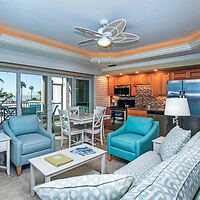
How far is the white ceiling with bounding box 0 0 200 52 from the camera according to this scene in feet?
7.23

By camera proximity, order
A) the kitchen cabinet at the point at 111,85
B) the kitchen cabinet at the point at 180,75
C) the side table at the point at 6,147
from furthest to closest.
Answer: the kitchen cabinet at the point at 111,85 < the kitchen cabinet at the point at 180,75 < the side table at the point at 6,147

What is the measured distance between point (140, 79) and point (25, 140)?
4.40 metres

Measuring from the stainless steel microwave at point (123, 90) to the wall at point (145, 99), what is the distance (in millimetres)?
409

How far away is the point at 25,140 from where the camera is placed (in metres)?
2.73

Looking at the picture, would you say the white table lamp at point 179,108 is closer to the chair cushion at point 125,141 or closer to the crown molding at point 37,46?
the chair cushion at point 125,141

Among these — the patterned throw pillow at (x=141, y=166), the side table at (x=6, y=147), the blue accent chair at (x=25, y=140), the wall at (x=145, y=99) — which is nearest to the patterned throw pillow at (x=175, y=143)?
the patterned throw pillow at (x=141, y=166)

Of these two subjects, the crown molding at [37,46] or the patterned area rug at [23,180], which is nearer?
the patterned area rug at [23,180]

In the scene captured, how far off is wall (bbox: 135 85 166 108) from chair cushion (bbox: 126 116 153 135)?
104 inches

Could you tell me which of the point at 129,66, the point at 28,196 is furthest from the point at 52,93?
the point at 28,196

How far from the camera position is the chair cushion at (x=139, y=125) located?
300 cm

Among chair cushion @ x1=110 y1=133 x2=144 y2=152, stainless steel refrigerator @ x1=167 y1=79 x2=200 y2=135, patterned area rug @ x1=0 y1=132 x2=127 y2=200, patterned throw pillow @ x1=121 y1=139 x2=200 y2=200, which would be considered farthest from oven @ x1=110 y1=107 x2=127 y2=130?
patterned throw pillow @ x1=121 y1=139 x2=200 y2=200

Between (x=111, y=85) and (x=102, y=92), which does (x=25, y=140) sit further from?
(x=111, y=85)

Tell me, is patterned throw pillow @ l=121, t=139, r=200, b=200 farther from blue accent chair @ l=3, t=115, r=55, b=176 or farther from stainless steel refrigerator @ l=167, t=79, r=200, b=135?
stainless steel refrigerator @ l=167, t=79, r=200, b=135

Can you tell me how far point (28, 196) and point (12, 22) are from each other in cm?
295
